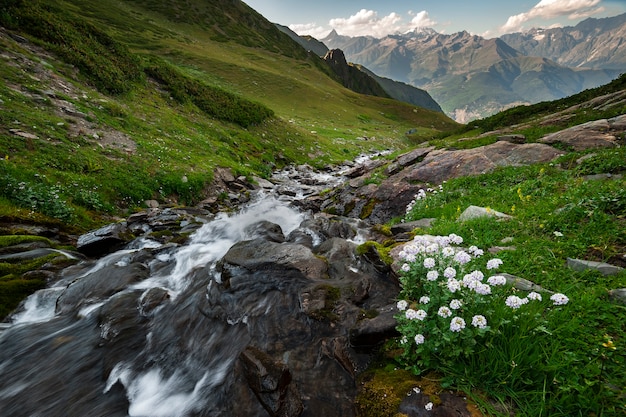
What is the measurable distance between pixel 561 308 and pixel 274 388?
4.48m

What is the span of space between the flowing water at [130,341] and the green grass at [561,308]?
11.4 feet

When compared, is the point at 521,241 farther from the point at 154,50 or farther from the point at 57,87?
the point at 154,50

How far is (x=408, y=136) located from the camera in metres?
72.6

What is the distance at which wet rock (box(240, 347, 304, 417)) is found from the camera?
4.44 m

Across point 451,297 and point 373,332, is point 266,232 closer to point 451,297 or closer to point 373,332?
point 373,332

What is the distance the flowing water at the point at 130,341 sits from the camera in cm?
544

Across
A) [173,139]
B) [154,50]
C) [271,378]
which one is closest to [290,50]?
[154,50]

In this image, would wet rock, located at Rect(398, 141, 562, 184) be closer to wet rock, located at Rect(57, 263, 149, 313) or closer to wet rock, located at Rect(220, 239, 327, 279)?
wet rock, located at Rect(220, 239, 327, 279)

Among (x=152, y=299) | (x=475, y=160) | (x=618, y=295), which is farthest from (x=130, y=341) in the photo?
(x=475, y=160)

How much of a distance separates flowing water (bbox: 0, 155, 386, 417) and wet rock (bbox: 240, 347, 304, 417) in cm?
25

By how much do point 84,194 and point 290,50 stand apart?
505 ft

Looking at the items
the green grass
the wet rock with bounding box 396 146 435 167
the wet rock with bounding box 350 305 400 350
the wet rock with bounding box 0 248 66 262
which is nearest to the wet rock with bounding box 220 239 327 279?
the wet rock with bounding box 350 305 400 350

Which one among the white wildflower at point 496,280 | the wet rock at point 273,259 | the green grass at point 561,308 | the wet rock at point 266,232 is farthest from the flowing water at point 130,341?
the white wildflower at point 496,280

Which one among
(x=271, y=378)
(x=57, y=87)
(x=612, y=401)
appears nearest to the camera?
(x=612, y=401)
